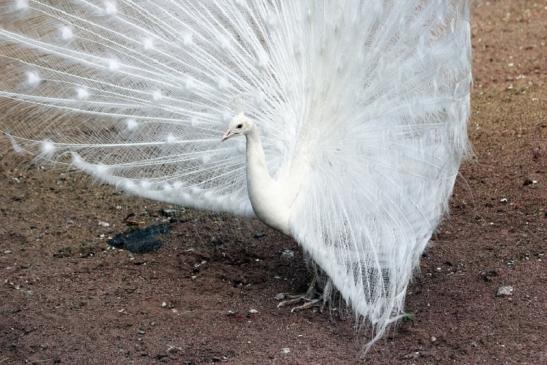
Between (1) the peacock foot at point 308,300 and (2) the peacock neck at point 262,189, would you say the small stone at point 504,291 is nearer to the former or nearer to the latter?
(1) the peacock foot at point 308,300

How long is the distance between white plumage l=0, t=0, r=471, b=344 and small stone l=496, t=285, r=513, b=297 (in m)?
0.60

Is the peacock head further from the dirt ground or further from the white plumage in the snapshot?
the dirt ground

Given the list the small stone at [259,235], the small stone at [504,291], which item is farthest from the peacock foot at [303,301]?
the small stone at [504,291]

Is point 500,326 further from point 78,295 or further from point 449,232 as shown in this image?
point 78,295

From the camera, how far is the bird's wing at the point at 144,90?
16.9ft

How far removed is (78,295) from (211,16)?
74.2 inches

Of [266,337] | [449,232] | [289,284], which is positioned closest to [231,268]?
[289,284]

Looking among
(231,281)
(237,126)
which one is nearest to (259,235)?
(231,281)

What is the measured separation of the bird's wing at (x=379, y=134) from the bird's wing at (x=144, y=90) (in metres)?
0.37

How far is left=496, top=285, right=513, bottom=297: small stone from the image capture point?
5.00m

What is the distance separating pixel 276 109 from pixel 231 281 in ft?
3.79

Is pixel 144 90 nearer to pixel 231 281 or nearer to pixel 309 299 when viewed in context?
pixel 231 281

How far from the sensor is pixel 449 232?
231 inches

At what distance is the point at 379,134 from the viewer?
4828mm
